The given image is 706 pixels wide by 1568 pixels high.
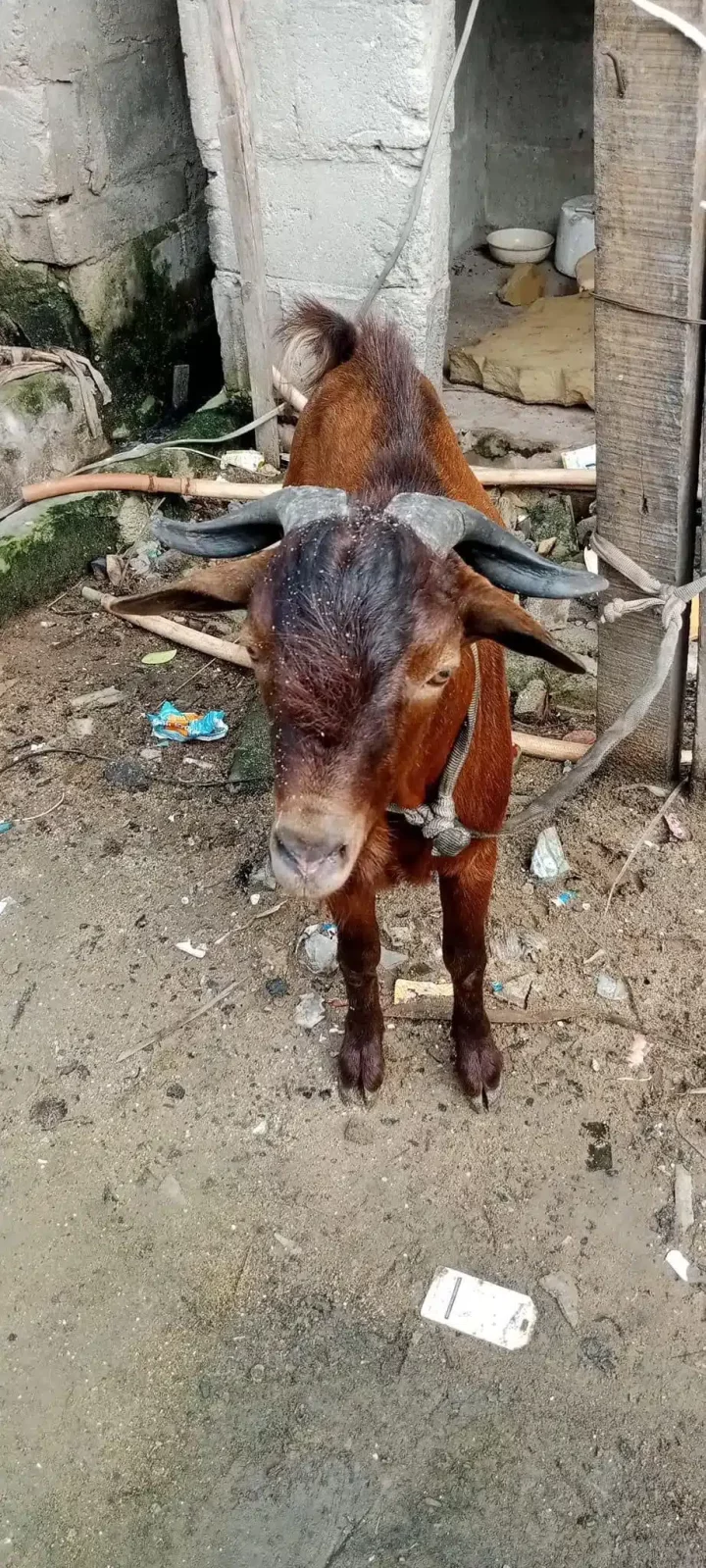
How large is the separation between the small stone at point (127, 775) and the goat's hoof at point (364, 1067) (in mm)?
1673

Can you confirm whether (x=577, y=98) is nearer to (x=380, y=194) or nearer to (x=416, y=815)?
(x=380, y=194)

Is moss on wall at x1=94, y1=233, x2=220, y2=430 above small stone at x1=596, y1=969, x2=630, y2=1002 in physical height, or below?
above

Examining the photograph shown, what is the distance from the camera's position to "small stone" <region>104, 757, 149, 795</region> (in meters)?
4.68

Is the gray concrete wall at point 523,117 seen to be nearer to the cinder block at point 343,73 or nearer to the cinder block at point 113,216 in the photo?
the cinder block at point 113,216

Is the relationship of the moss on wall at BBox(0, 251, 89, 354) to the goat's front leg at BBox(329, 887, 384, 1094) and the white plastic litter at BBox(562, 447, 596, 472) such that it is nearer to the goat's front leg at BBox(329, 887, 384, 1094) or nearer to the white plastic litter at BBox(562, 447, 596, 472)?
the white plastic litter at BBox(562, 447, 596, 472)

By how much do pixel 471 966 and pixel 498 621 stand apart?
3.99 feet

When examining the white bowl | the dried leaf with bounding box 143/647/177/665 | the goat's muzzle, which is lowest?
the dried leaf with bounding box 143/647/177/665

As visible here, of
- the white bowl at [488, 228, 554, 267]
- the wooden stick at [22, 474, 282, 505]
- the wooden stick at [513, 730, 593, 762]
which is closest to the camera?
the wooden stick at [513, 730, 593, 762]

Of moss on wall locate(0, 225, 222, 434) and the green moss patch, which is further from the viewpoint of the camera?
moss on wall locate(0, 225, 222, 434)

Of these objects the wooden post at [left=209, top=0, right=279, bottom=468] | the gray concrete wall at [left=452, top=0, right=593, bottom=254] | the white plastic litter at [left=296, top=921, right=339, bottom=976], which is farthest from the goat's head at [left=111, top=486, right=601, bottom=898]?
the gray concrete wall at [left=452, top=0, right=593, bottom=254]

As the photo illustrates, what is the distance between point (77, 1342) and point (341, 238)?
4740mm

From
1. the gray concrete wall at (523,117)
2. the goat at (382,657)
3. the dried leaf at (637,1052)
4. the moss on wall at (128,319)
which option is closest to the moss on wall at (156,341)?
the moss on wall at (128,319)

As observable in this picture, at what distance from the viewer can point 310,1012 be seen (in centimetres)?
370

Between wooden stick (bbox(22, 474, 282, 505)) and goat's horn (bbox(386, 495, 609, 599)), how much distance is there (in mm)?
3283
